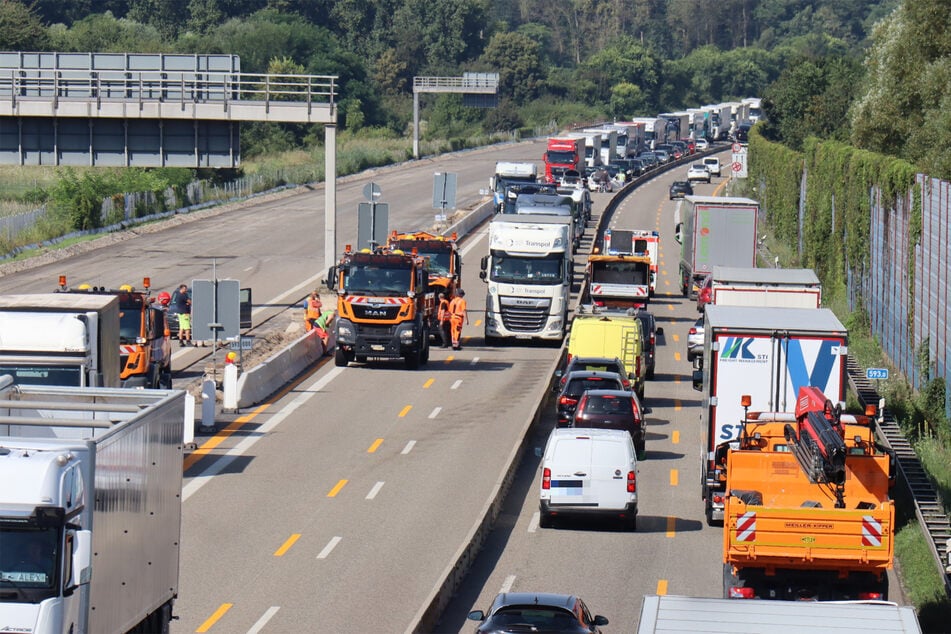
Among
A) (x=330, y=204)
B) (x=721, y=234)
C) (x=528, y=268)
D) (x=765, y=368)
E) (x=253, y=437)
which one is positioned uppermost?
(x=330, y=204)

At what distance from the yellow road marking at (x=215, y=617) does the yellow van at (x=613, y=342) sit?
1785cm

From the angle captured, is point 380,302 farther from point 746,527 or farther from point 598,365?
point 746,527

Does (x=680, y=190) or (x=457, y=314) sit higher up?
(x=680, y=190)

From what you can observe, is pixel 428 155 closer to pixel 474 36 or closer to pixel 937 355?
pixel 474 36

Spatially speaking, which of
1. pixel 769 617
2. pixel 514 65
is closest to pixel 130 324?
pixel 769 617

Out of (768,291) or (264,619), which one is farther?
(768,291)

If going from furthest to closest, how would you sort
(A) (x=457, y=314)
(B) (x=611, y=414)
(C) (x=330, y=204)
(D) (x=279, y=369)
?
(C) (x=330, y=204), (A) (x=457, y=314), (D) (x=279, y=369), (B) (x=611, y=414)

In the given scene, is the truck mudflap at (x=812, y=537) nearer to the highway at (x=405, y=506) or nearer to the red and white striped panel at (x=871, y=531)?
the red and white striped panel at (x=871, y=531)

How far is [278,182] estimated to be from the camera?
3738 inches

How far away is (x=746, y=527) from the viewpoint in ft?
64.7

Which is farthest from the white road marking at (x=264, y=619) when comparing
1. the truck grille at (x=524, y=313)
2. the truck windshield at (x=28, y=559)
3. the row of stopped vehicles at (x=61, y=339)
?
the truck grille at (x=524, y=313)

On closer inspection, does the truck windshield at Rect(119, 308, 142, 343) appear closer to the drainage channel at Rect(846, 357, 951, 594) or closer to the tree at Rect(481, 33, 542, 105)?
the drainage channel at Rect(846, 357, 951, 594)

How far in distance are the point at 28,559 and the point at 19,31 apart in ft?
385

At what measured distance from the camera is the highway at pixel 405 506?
900 inches
